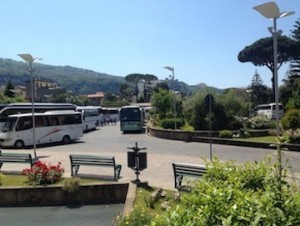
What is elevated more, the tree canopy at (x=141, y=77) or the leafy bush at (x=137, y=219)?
the tree canopy at (x=141, y=77)

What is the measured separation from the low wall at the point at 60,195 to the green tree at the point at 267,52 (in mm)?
61283

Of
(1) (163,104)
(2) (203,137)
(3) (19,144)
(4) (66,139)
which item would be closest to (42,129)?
(3) (19,144)

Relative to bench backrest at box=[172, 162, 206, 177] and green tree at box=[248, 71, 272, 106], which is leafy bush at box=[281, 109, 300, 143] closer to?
bench backrest at box=[172, 162, 206, 177]

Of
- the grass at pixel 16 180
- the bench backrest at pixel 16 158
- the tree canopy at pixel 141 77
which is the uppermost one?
the tree canopy at pixel 141 77

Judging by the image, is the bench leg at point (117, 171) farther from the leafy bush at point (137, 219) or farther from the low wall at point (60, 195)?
the leafy bush at point (137, 219)

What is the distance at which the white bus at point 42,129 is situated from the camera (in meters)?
28.4

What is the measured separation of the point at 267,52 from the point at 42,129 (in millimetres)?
57079

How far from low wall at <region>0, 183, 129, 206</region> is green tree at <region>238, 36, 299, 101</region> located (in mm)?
61283

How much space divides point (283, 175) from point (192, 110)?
27365 mm

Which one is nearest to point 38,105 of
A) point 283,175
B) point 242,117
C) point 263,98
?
point 242,117

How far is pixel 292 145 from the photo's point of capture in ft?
69.1

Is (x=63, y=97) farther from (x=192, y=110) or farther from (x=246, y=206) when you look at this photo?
(x=246, y=206)

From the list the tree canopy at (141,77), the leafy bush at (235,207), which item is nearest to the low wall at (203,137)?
the leafy bush at (235,207)

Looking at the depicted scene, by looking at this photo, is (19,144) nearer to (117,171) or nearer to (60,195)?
(117,171)
